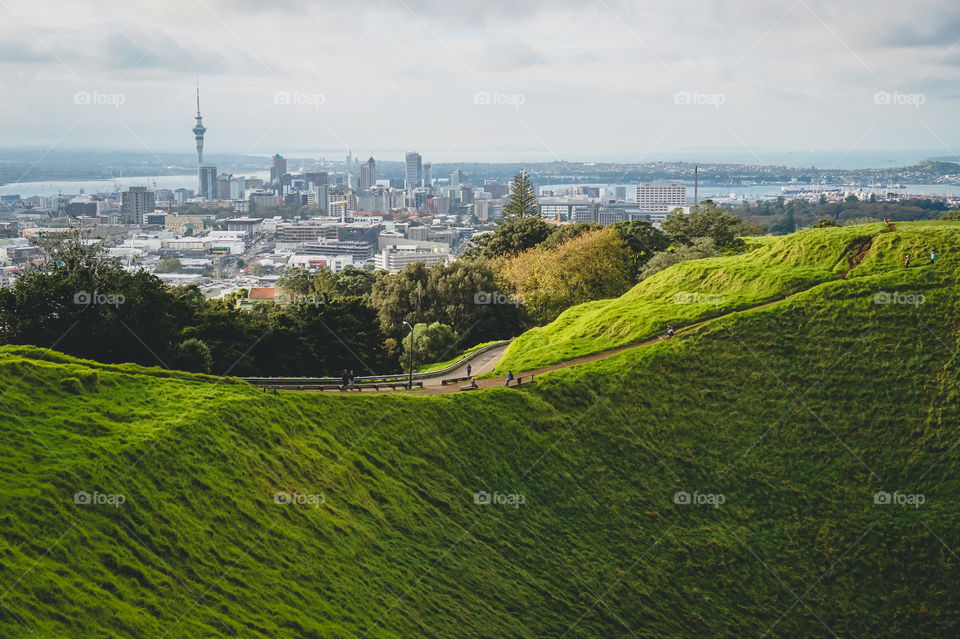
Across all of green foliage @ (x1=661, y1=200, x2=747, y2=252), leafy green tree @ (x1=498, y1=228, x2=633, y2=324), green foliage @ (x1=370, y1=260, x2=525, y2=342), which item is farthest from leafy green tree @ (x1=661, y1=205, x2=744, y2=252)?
green foliage @ (x1=370, y1=260, x2=525, y2=342)

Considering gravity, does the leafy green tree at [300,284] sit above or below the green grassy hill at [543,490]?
above

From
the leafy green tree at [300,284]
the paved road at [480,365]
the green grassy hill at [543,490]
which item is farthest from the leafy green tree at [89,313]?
the leafy green tree at [300,284]

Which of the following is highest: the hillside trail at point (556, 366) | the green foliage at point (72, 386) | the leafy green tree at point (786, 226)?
the leafy green tree at point (786, 226)

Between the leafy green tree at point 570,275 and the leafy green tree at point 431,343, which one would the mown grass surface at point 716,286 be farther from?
the leafy green tree at point 431,343

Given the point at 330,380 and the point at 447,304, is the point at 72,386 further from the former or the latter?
the point at 447,304

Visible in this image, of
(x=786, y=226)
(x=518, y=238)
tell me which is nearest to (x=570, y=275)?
(x=518, y=238)

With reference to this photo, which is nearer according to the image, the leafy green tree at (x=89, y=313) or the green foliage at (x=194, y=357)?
the leafy green tree at (x=89, y=313)

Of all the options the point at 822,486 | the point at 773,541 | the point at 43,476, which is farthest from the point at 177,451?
the point at 822,486
